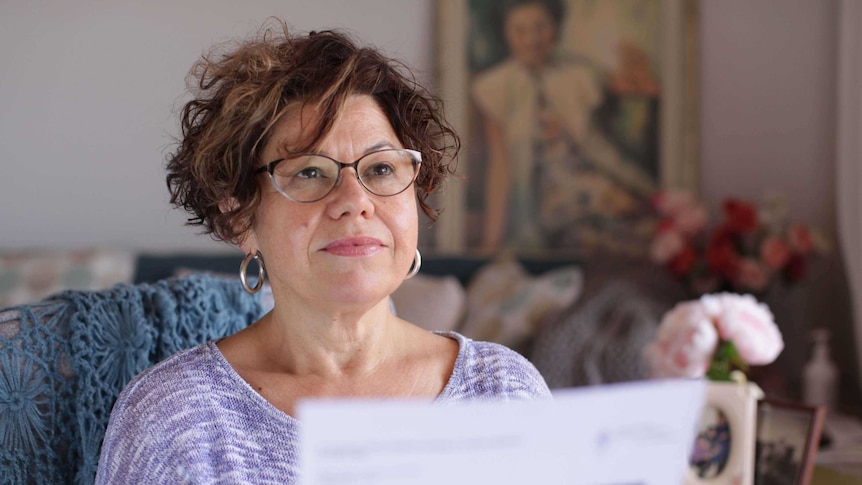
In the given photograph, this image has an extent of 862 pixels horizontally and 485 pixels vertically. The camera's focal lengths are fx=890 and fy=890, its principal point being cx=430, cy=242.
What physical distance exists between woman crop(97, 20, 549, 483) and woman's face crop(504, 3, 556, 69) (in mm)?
2634

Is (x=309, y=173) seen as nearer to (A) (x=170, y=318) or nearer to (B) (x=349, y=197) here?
(B) (x=349, y=197)

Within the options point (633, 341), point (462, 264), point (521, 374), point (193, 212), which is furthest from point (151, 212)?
point (521, 374)

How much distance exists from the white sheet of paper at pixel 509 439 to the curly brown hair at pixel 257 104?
643 millimetres

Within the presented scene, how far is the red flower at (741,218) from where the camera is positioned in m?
3.36

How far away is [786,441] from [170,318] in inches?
38.9

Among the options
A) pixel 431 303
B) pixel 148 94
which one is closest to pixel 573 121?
pixel 431 303

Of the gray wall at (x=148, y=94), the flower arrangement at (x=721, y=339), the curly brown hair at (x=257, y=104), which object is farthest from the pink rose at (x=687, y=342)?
the gray wall at (x=148, y=94)

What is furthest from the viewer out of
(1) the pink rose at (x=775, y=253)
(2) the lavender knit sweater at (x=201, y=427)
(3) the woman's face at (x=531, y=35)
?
(3) the woman's face at (x=531, y=35)

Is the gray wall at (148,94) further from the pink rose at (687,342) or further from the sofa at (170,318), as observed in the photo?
the pink rose at (687,342)

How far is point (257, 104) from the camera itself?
1225 millimetres

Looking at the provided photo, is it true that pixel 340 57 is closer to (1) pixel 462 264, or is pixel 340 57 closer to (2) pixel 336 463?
(2) pixel 336 463

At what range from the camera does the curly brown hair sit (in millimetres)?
1233

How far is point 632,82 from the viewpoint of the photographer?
392cm

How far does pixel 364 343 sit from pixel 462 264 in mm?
2449
